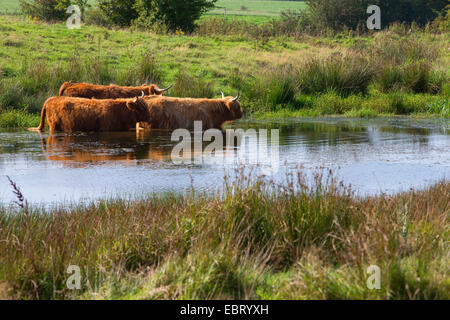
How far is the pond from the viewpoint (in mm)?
6728

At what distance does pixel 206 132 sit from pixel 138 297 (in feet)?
27.8

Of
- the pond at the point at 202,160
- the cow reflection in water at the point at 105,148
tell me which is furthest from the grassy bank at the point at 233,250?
the cow reflection in water at the point at 105,148

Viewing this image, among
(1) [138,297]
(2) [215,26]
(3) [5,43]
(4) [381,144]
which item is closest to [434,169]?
(4) [381,144]

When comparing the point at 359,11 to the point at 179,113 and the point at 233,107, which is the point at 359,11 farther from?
the point at 179,113

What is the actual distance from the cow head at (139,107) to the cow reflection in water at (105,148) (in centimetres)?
37

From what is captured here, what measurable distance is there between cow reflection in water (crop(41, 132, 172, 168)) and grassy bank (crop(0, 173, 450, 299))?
312 centimetres

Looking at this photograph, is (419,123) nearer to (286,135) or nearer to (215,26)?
(286,135)

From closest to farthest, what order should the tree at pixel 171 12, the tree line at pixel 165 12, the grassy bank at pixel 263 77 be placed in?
1. the grassy bank at pixel 263 77
2. the tree at pixel 171 12
3. the tree line at pixel 165 12

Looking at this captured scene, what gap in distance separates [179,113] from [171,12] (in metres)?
23.7

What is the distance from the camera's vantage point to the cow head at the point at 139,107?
1152 centimetres

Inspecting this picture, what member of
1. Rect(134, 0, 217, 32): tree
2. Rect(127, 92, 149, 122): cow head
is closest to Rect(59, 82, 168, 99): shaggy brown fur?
Rect(127, 92, 149, 122): cow head

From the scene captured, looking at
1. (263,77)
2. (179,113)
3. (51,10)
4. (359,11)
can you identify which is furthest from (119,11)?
(179,113)

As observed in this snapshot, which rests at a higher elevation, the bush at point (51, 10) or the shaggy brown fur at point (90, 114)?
the bush at point (51, 10)

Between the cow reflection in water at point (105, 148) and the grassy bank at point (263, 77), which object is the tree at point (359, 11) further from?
the cow reflection in water at point (105, 148)
